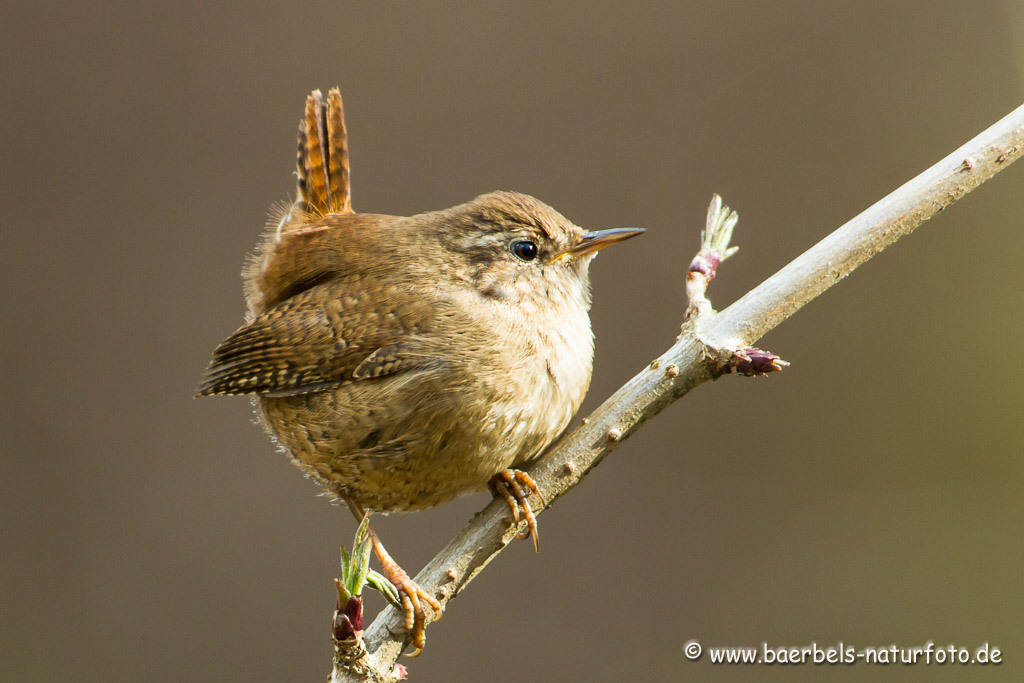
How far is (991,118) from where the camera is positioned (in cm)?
386

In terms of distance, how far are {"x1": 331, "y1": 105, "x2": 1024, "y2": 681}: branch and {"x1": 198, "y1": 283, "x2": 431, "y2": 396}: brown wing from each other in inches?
14.8

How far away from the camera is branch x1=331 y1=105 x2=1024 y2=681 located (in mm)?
1623

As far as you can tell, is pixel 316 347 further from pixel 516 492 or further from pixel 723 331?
pixel 723 331

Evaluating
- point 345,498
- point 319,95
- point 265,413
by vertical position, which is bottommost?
point 345,498

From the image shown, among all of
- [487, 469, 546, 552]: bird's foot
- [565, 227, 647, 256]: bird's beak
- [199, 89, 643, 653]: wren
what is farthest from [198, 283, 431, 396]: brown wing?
[565, 227, 647, 256]: bird's beak

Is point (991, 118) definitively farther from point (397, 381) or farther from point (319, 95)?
point (397, 381)

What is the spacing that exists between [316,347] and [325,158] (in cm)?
69

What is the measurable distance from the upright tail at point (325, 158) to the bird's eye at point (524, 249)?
643 millimetres

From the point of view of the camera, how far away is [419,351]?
1854mm

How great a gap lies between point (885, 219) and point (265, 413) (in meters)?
1.42

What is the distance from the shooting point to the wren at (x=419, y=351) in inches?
69.5

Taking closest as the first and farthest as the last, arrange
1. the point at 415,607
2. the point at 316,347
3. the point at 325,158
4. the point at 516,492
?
the point at 415,607 → the point at 516,492 → the point at 316,347 → the point at 325,158

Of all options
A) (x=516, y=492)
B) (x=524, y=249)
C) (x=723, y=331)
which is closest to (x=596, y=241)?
(x=524, y=249)

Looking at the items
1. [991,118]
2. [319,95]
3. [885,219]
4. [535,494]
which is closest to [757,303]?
[885,219]
